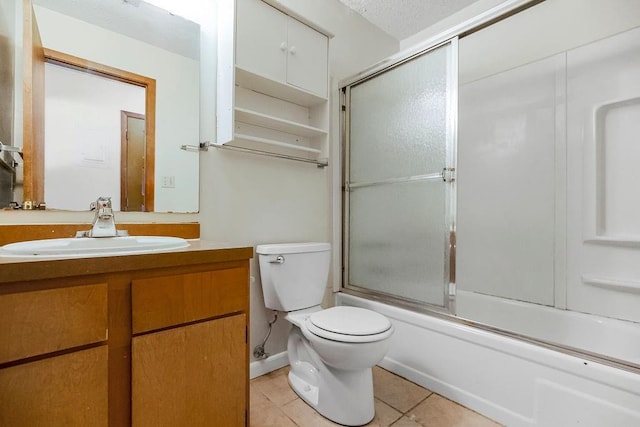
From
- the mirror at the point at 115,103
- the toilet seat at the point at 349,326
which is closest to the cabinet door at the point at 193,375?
the toilet seat at the point at 349,326

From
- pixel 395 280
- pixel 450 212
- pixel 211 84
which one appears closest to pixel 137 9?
pixel 211 84

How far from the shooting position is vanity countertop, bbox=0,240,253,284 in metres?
0.69

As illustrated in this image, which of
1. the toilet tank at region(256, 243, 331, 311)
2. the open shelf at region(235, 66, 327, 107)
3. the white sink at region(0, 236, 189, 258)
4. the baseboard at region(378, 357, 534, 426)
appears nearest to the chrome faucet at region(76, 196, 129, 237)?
the white sink at region(0, 236, 189, 258)

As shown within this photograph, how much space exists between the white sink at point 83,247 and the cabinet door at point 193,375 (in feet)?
0.83

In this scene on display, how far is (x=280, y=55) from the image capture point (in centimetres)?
167

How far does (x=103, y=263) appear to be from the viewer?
2.62 feet

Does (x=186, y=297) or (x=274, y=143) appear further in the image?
(x=274, y=143)

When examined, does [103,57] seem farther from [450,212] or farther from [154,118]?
[450,212]

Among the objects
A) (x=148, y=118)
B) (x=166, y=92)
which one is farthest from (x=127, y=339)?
(x=166, y=92)

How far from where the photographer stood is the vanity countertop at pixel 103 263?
688mm

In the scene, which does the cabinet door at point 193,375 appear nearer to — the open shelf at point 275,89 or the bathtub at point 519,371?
the bathtub at point 519,371

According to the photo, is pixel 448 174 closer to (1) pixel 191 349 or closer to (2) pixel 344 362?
(2) pixel 344 362

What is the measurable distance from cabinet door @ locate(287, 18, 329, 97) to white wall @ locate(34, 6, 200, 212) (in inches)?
19.8

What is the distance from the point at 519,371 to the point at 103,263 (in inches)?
62.0
